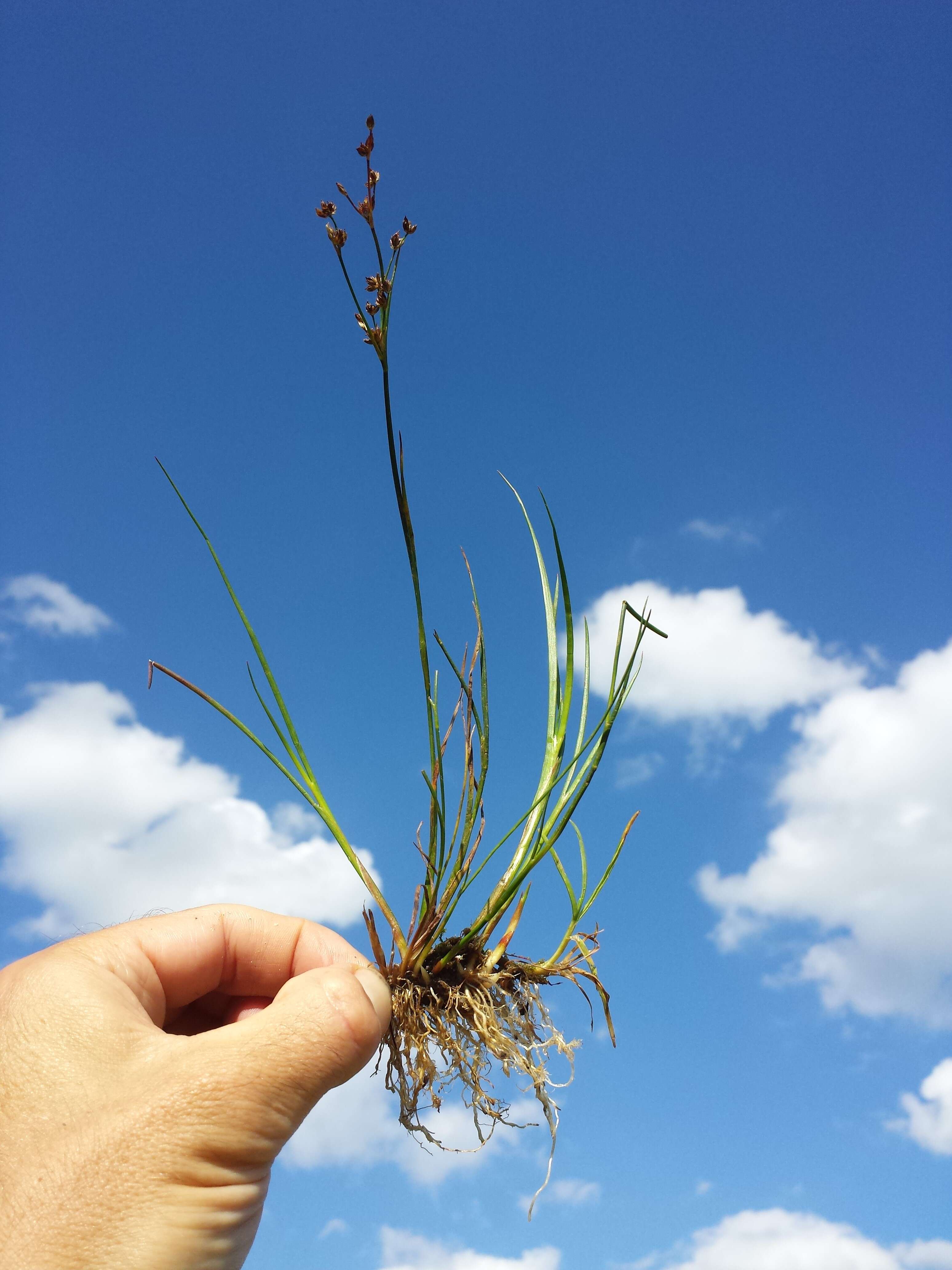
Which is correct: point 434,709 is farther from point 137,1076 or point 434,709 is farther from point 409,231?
point 409,231

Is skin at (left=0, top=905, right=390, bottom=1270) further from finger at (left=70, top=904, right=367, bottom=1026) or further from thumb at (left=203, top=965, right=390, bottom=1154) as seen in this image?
finger at (left=70, top=904, right=367, bottom=1026)

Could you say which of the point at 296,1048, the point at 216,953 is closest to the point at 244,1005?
the point at 216,953

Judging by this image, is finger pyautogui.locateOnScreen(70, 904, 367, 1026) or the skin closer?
the skin

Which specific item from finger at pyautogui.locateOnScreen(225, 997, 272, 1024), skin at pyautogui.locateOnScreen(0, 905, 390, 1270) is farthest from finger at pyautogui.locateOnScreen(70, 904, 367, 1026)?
skin at pyautogui.locateOnScreen(0, 905, 390, 1270)

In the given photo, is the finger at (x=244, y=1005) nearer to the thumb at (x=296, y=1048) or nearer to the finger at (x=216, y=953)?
the finger at (x=216, y=953)

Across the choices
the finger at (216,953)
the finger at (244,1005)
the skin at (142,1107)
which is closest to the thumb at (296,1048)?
the skin at (142,1107)

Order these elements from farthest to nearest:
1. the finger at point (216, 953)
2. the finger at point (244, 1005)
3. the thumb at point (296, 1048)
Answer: the finger at point (244, 1005) < the finger at point (216, 953) < the thumb at point (296, 1048)

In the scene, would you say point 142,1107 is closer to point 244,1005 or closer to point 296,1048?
point 296,1048
